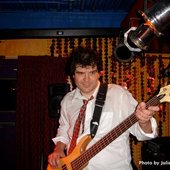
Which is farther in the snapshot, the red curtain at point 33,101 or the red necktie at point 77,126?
the red curtain at point 33,101

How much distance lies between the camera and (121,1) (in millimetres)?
4547

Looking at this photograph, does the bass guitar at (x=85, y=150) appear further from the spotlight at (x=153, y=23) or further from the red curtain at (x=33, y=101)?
the red curtain at (x=33, y=101)

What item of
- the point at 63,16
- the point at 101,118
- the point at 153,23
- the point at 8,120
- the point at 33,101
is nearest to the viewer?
the point at 153,23

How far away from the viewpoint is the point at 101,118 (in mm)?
2326

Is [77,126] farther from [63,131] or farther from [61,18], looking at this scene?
[61,18]

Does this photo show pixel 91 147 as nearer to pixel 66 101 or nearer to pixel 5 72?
pixel 66 101

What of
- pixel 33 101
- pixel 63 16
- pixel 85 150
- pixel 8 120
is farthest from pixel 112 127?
pixel 8 120

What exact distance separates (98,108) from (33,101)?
319cm

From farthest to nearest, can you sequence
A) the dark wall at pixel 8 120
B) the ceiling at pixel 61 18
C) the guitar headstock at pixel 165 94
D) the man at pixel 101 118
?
the dark wall at pixel 8 120, the ceiling at pixel 61 18, the man at pixel 101 118, the guitar headstock at pixel 165 94

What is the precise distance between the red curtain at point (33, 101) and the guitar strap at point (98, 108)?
291cm

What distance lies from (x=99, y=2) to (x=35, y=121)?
281 cm

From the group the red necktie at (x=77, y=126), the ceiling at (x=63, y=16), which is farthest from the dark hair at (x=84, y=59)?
the ceiling at (x=63, y=16)

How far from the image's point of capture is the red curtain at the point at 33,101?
522 cm

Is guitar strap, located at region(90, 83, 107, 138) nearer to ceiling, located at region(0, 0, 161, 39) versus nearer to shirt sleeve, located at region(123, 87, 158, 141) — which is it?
shirt sleeve, located at region(123, 87, 158, 141)
